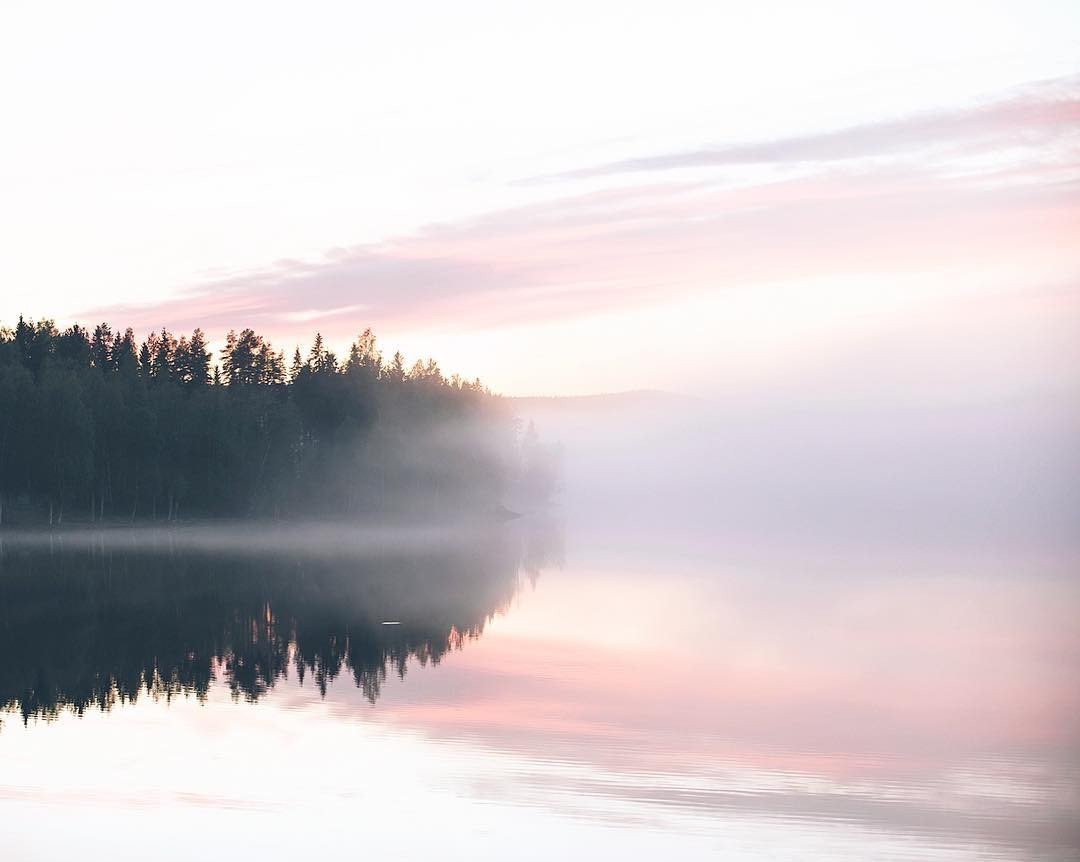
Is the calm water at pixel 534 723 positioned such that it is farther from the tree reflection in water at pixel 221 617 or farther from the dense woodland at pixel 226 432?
the dense woodland at pixel 226 432

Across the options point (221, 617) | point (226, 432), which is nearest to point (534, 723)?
point (221, 617)

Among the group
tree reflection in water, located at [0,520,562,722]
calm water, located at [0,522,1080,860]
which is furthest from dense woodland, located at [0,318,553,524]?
calm water, located at [0,522,1080,860]

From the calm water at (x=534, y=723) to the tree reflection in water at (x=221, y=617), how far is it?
0.21m

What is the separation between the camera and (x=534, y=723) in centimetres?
2497

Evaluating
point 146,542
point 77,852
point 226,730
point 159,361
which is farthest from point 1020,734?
point 159,361

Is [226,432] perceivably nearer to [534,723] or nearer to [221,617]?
[221,617]

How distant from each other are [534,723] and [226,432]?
9373 centimetres

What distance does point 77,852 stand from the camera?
16.1 meters

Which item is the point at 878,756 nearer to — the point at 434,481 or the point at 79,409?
the point at 79,409

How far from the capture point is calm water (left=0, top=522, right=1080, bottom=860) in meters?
17.4

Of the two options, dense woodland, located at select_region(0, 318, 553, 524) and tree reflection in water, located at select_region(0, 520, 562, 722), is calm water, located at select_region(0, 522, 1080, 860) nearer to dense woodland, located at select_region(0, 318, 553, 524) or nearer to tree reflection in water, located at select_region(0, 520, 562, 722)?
tree reflection in water, located at select_region(0, 520, 562, 722)

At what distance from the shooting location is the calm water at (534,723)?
17391mm

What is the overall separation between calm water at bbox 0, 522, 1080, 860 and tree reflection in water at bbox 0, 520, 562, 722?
21 cm

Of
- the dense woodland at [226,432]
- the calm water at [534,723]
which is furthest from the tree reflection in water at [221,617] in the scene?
the dense woodland at [226,432]
